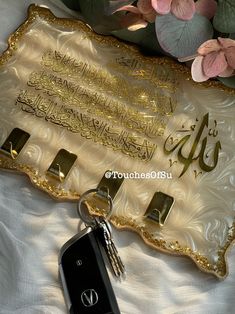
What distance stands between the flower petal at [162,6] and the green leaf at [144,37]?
79 mm

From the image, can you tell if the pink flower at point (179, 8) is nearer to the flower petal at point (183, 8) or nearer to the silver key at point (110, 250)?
the flower petal at point (183, 8)

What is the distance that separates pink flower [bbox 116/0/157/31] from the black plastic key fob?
0.79 feet

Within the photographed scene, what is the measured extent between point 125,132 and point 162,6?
15 cm

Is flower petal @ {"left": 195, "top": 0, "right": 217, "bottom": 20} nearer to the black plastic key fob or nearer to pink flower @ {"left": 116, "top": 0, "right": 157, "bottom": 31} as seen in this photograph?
pink flower @ {"left": 116, "top": 0, "right": 157, "bottom": 31}

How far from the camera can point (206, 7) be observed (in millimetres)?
501

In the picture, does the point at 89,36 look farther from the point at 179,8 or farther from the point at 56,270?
the point at 56,270

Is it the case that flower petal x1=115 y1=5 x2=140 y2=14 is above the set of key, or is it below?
above

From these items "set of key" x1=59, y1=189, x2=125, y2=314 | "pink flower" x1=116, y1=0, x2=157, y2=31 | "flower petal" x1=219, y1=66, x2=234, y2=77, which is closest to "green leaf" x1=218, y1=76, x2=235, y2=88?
"flower petal" x1=219, y1=66, x2=234, y2=77

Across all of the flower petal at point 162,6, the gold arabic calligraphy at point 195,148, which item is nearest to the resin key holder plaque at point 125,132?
the gold arabic calligraphy at point 195,148

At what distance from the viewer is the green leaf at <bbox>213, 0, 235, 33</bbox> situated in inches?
18.7

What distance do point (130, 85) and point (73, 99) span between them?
8 centimetres

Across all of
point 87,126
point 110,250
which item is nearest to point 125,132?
point 87,126

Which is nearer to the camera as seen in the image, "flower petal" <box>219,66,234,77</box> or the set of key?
the set of key

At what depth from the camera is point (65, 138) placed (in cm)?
52
